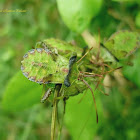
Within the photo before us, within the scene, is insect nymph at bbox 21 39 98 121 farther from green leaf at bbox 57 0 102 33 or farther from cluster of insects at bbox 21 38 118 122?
green leaf at bbox 57 0 102 33

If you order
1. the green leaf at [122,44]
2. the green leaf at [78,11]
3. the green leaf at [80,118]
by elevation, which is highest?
the green leaf at [78,11]

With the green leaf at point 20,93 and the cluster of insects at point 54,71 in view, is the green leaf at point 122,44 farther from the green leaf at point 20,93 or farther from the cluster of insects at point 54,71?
A: the green leaf at point 20,93

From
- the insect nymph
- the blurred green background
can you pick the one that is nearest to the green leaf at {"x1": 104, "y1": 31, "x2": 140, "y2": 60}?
the blurred green background

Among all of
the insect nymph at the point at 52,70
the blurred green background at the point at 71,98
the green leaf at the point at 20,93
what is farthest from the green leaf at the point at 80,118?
the insect nymph at the point at 52,70

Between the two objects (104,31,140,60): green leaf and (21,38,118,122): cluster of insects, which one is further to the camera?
(104,31,140,60): green leaf

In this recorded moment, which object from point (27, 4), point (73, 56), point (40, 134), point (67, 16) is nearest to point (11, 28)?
point (27, 4)

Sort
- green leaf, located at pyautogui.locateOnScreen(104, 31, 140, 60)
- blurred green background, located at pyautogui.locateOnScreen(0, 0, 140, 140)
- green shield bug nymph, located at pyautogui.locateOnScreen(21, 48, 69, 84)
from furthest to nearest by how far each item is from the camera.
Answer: blurred green background, located at pyautogui.locateOnScreen(0, 0, 140, 140) < green leaf, located at pyautogui.locateOnScreen(104, 31, 140, 60) < green shield bug nymph, located at pyautogui.locateOnScreen(21, 48, 69, 84)
